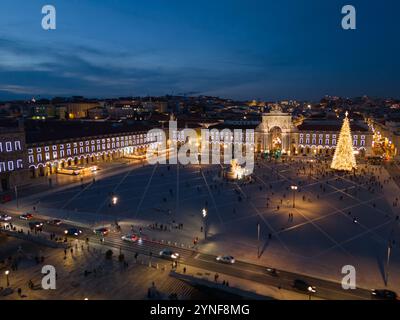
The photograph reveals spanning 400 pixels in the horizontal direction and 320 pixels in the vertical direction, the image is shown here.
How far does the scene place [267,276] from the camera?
24.5 m

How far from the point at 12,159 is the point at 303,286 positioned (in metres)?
44.3

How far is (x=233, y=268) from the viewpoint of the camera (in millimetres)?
25703

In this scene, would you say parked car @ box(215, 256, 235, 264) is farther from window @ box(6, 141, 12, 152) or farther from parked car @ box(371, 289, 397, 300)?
window @ box(6, 141, 12, 152)

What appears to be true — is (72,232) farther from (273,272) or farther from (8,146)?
(8,146)

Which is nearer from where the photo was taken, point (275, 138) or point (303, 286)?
point (303, 286)

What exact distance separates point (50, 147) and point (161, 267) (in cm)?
4109

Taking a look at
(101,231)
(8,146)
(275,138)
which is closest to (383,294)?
(101,231)

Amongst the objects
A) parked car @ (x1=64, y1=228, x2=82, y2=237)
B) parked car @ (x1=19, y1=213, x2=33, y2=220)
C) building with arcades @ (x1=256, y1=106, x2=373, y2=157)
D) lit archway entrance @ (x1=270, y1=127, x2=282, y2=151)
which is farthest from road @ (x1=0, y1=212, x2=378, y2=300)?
lit archway entrance @ (x1=270, y1=127, x2=282, y2=151)

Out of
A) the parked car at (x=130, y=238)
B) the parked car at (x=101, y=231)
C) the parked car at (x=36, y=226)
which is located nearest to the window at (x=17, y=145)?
the parked car at (x=36, y=226)

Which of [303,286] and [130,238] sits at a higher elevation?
[130,238]

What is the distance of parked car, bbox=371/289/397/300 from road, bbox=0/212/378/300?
458 millimetres
